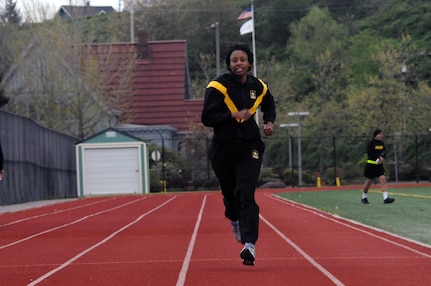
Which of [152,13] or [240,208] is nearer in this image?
[240,208]

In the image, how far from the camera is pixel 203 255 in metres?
11.3

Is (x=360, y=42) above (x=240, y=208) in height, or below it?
above

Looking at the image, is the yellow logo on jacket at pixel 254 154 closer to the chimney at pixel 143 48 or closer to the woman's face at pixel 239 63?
the woman's face at pixel 239 63

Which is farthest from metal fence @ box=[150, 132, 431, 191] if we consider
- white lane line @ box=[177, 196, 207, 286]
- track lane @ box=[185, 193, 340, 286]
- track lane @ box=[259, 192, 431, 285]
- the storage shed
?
track lane @ box=[185, 193, 340, 286]

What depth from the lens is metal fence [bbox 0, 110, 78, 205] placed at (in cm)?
3053

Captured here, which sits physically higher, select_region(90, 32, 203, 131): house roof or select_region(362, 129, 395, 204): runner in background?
select_region(90, 32, 203, 131): house roof

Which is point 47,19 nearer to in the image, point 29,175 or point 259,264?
point 29,175

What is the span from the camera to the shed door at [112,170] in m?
45.0

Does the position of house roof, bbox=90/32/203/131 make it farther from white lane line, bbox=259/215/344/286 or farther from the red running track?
white lane line, bbox=259/215/344/286

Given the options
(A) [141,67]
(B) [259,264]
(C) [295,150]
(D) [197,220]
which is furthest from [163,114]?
(B) [259,264]

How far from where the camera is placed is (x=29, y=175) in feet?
112

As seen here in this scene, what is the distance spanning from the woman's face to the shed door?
35.8 m

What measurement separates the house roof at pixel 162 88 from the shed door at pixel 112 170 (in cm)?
1188

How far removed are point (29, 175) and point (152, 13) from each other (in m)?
49.9
